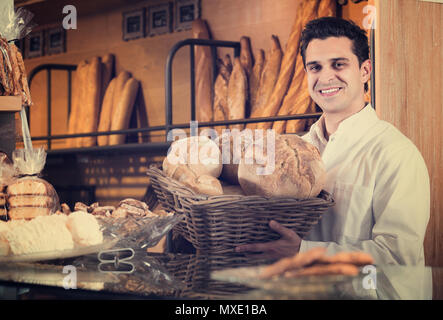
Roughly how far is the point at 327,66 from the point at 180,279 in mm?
906

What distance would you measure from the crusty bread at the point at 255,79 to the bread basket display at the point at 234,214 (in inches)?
37.7

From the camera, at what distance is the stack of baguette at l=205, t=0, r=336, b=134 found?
169 centimetres

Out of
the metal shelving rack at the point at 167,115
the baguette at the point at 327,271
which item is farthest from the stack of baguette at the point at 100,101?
the baguette at the point at 327,271

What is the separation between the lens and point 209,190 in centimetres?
101

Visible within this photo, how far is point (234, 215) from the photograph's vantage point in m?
0.93

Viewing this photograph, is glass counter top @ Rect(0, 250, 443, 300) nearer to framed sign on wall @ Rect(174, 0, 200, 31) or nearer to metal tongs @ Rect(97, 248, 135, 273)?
metal tongs @ Rect(97, 248, 135, 273)

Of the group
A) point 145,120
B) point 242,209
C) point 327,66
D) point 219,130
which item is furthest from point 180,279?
point 145,120

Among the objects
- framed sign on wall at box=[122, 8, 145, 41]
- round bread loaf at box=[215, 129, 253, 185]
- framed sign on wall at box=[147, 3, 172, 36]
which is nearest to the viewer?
round bread loaf at box=[215, 129, 253, 185]

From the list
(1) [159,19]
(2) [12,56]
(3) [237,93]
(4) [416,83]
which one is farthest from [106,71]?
(4) [416,83]

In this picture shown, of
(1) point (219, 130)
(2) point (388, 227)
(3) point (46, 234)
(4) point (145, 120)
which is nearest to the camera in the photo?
(3) point (46, 234)

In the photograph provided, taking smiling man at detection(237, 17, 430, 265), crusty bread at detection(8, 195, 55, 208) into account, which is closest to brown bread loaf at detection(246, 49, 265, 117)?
smiling man at detection(237, 17, 430, 265)

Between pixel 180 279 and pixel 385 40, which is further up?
pixel 385 40

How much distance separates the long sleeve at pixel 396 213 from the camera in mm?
1172
